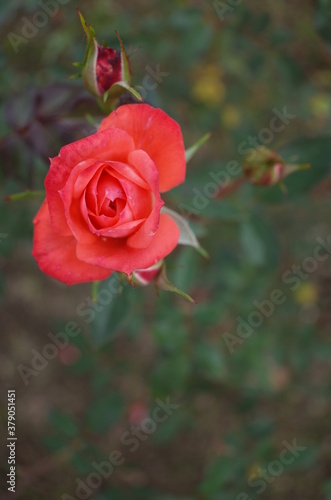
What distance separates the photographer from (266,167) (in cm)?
111

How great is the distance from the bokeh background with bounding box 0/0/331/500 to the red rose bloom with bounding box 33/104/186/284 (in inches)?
16.4

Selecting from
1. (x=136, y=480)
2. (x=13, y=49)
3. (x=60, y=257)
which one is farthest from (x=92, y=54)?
(x=136, y=480)

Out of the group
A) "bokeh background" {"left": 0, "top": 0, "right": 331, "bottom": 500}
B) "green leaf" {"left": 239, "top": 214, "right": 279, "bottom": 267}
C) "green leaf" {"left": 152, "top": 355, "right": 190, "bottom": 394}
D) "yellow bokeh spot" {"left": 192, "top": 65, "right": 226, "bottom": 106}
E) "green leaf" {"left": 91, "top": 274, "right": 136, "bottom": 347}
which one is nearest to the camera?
"green leaf" {"left": 91, "top": 274, "right": 136, "bottom": 347}

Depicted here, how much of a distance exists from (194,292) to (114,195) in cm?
161

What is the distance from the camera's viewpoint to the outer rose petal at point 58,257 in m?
0.82

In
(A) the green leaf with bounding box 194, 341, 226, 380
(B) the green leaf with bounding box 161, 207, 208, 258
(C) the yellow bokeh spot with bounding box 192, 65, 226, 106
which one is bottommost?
(A) the green leaf with bounding box 194, 341, 226, 380

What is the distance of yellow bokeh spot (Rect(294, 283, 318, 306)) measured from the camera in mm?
2668

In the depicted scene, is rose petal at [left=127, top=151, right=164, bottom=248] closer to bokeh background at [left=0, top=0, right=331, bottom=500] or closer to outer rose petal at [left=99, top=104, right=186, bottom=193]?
outer rose petal at [left=99, top=104, right=186, bottom=193]

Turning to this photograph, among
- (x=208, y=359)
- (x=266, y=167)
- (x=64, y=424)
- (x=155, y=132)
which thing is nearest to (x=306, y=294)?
(x=208, y=359)

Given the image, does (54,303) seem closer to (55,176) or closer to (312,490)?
(312,490)

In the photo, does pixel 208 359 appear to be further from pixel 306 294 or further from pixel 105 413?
pixel 306 294

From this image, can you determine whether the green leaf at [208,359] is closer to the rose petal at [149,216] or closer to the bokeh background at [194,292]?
the bokeh background at [194,292]

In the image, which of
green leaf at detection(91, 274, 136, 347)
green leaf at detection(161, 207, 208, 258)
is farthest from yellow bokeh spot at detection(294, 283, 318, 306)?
green leaf at detection(161, 207, 208, 258)

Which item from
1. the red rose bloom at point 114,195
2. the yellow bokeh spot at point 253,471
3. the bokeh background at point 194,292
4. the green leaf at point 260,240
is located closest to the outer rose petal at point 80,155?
the red rose bloom at point 114,195
